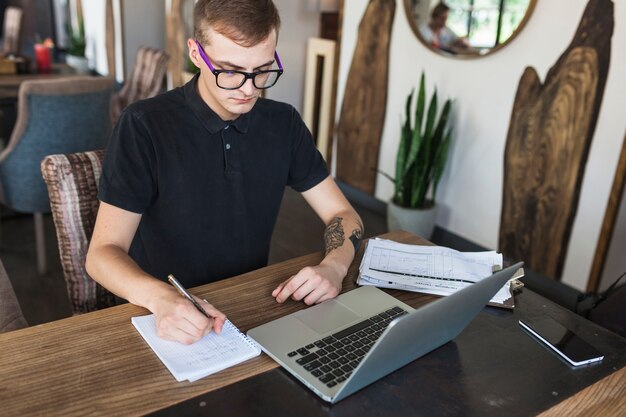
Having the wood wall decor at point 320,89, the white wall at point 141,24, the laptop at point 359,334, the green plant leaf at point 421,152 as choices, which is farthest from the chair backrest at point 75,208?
the white wall at point 141,24

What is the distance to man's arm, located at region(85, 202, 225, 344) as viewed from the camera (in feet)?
3.22

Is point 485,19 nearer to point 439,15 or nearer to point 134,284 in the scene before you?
point 439,15

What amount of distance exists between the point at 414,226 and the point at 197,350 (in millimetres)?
2314

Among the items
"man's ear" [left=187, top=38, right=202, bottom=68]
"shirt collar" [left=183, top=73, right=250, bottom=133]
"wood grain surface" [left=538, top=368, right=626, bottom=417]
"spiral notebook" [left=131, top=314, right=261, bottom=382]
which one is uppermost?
"man's ear" [left=187, top=38, right=202, bottom=68]

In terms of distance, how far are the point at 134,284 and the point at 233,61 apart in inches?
19.9

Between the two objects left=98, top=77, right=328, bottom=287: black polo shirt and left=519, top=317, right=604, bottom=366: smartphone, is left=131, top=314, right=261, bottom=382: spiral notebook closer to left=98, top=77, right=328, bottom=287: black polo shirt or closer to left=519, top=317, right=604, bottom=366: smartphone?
left=98, top=77, right=328, bottom=287: black polo shirt

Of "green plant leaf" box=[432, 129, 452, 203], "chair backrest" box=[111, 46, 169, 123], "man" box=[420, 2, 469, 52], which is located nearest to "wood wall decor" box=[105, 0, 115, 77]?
"chair backrest" box=[111, 46, 169, 123]

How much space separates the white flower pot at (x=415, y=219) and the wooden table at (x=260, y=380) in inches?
79.5

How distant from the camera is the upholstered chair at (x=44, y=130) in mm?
2424

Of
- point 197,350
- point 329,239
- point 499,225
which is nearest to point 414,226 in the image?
point 499,225

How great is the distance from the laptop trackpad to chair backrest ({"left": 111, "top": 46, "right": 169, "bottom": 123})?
118 inches

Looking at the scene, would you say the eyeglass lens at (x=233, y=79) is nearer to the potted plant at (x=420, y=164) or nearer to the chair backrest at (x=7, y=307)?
the chair backrest at (x=7, y=307)

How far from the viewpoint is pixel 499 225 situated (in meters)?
3.00

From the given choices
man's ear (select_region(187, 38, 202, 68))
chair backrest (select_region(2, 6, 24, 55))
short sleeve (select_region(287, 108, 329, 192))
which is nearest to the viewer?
man's ear (select_region(187, 38, 202, 68))
